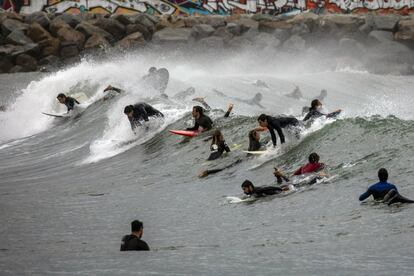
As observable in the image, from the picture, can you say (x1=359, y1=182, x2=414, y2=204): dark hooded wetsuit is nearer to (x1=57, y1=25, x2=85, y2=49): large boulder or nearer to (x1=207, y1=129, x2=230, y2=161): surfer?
(x1=207, y1=129, x2=230, y2=161): surfer

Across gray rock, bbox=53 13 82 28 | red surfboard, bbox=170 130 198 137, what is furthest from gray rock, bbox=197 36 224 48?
red surfboard, bbox=170 130 198 137

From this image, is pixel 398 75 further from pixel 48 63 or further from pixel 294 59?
pixel 48 63

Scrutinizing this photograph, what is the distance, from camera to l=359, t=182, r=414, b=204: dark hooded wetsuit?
11641 mm

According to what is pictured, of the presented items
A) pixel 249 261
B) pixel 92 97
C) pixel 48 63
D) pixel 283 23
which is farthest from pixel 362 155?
pixel 283 23

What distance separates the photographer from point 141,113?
24.2 meters

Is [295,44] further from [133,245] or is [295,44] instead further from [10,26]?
[133,245]

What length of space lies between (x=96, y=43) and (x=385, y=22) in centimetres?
1914

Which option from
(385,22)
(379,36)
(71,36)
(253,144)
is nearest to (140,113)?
(253,144)

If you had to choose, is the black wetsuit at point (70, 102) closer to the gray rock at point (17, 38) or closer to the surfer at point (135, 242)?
the gray rock at point (17, 38)

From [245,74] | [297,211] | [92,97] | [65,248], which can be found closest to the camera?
[65,248]

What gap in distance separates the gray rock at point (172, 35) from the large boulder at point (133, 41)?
81 cm

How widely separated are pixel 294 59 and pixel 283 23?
3931 millimetres

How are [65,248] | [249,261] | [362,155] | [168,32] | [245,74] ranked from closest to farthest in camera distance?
1. [249,261]
2. [65,248]
3. [362,155]
4. [245,74]
5. [168,32]

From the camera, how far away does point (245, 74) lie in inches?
1841
